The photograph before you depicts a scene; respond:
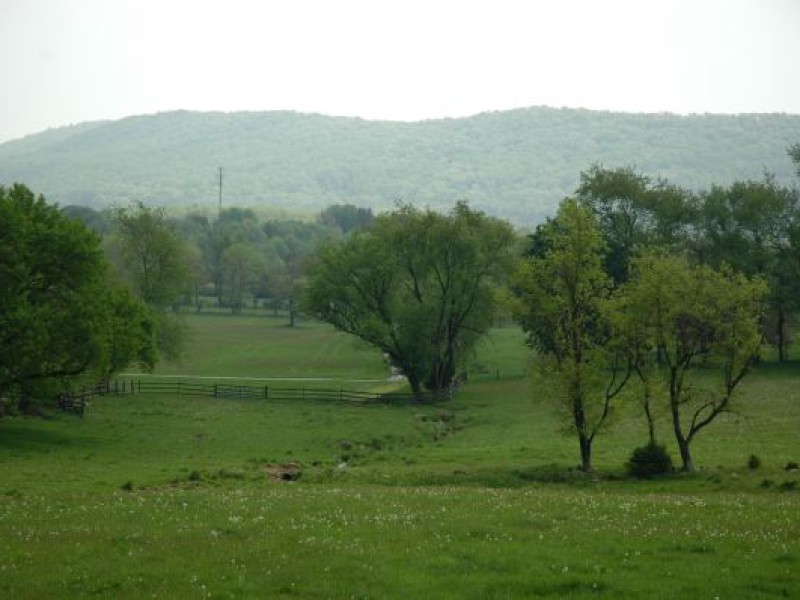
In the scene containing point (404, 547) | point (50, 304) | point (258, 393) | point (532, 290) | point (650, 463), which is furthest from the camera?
point (258, 393)

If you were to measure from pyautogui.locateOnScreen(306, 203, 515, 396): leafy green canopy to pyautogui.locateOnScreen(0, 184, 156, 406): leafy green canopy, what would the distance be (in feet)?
97.1

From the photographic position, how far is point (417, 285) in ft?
268

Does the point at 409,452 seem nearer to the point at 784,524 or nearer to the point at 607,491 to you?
the point at 607,491

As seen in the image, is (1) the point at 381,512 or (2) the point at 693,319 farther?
(2) the point at 693,319

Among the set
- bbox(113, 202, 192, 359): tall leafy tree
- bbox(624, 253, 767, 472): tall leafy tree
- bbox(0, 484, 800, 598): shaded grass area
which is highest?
bbox(113, 202, 192, 359): tall leafy tree

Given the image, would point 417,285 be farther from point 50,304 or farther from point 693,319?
point 693,319

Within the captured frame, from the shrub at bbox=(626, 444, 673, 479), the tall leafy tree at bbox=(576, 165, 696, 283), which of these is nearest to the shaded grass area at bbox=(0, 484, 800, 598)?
the shrub at bbox=(626, 444, 673, 479)

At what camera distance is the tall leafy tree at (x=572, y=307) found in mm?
38500

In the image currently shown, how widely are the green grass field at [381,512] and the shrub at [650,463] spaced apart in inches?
41.7

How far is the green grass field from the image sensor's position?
17.0 m

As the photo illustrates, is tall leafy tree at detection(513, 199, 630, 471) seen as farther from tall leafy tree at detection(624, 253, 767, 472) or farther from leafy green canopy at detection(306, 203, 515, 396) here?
leafy green canopy at detection(306, 203, 515, 396)

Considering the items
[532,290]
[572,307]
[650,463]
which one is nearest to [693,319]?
[572,307]

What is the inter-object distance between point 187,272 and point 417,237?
2353 cm

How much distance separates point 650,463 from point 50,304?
32909mm
